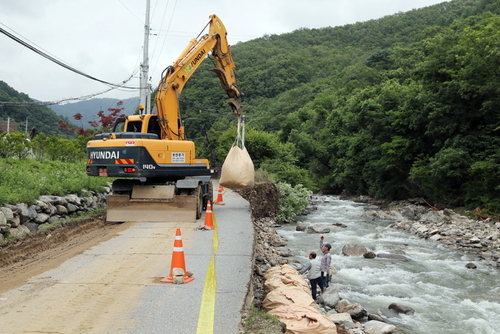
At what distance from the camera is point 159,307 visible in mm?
5863

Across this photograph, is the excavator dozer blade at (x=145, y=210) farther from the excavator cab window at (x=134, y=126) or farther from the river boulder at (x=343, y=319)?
the river boulder at (x=343, y=319)

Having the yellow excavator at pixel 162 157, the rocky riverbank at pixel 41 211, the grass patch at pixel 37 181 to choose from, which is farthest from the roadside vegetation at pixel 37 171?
the yellow excavator at pixel 162 157

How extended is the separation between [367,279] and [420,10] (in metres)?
125

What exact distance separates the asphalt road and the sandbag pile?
1.78ft

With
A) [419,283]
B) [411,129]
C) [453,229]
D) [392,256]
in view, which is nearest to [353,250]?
[392,256]

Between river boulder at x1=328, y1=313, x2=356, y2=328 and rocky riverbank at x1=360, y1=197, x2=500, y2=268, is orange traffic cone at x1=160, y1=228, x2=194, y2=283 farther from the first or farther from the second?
rocky riverbank at x1=360, y1=197, x2=500, y2=268

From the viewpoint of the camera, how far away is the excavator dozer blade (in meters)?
13.0

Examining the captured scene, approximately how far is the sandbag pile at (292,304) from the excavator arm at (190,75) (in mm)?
7026

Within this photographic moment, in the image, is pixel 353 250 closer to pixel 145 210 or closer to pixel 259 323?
pixel 145 210

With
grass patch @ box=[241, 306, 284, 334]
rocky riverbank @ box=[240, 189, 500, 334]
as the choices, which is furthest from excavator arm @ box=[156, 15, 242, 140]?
grass patch @ box=[241, 306, 284, 334]

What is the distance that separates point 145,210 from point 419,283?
7937 millimetres

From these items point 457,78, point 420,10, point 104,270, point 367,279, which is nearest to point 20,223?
point 104,270

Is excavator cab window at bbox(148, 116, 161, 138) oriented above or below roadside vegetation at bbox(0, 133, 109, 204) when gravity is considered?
above

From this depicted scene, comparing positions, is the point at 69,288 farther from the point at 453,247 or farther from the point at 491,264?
the point at 453,247
